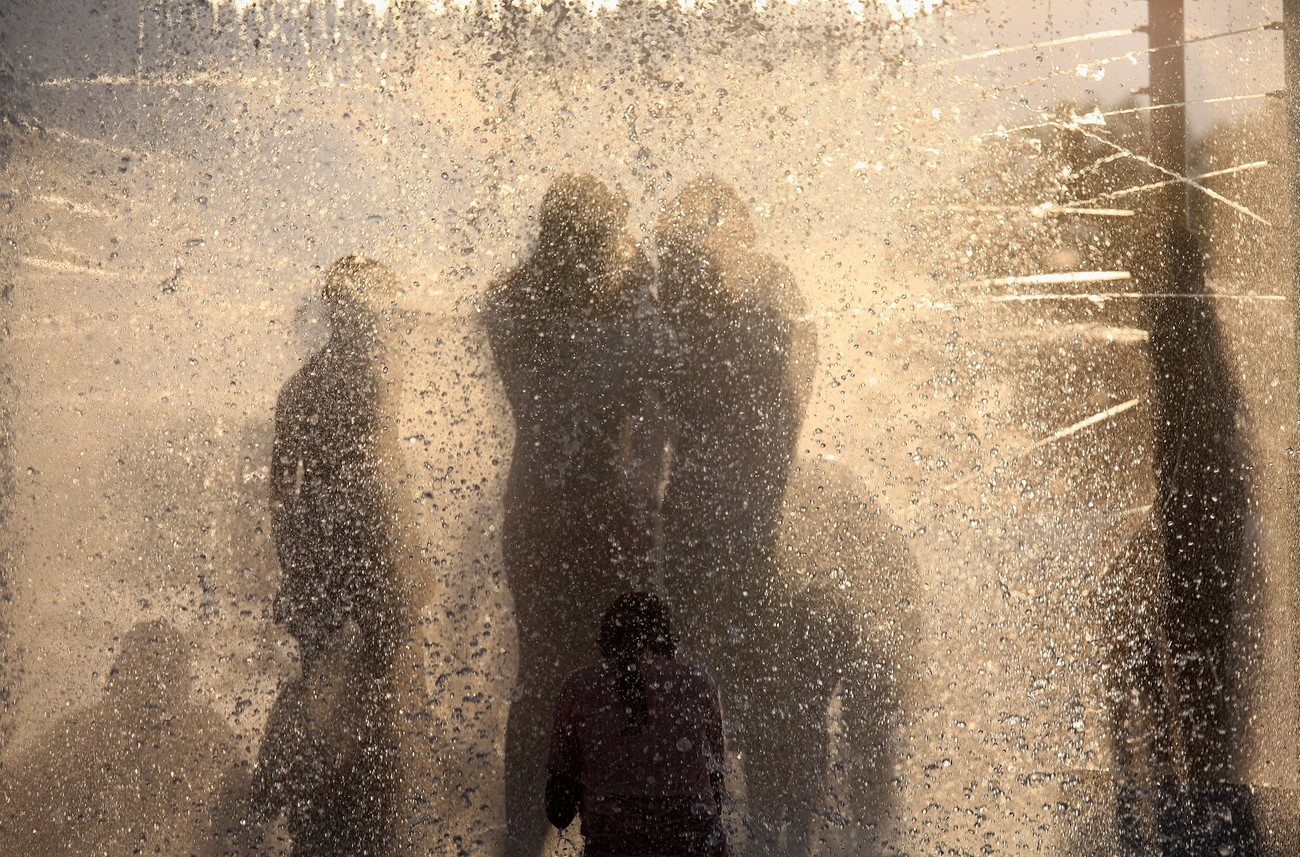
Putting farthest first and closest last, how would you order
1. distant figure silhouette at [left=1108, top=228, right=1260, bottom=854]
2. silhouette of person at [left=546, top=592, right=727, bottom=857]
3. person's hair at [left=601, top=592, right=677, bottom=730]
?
distant figure silhouette at [left=1108, top=228, right=1260, bottom=854]
person's hair at [left=601, top=592, right=677, bottom=730]
silhouette of person at [left=546, top=592, right=727, bottom=857]

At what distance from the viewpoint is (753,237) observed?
1.73 metres

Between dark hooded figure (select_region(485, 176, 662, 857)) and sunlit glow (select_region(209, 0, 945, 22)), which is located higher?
sunlit glow (select_region(209, 0, 945, 22))

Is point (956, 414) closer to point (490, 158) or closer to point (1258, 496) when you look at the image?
point (1258, 496)

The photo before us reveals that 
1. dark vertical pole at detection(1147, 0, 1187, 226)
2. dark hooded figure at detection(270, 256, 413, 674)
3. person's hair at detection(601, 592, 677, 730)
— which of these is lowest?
person's hair at detection(601, 592, 677, 730)

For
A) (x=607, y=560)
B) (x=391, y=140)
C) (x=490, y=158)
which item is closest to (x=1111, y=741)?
(x=607, y=560)

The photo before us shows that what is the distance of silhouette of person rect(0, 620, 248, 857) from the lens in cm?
167

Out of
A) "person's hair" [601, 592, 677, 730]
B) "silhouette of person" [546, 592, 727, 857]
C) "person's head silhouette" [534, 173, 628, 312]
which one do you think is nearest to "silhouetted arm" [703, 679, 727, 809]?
"silhouette of person" [546, 592, 727, 857]

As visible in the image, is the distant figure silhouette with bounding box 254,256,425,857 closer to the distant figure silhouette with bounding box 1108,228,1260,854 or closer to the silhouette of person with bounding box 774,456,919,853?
the silhouette of person with bounding box 774,456,919,853

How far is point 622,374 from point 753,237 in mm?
387

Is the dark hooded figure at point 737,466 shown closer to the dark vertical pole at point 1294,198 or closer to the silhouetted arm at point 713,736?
the silhouetted arm at point 713,736

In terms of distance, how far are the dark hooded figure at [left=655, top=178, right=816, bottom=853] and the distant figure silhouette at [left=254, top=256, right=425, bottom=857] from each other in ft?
1.82

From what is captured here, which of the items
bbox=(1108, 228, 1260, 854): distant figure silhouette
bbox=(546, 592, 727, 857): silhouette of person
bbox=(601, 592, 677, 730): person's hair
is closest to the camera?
bbox=(546, 592, 727, 857): silhouette of person

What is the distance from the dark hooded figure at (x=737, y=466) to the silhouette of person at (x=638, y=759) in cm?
27

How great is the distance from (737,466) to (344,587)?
2.67ft
